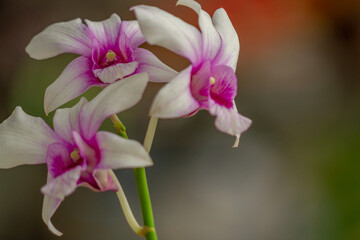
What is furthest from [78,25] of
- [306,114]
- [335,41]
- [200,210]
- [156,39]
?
[335,41]

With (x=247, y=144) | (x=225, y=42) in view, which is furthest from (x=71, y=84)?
(x=247, y=144)

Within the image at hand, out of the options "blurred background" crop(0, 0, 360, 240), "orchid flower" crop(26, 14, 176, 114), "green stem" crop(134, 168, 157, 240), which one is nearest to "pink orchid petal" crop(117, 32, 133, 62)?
"orchid flower" crop(26, 14, 176, 114)

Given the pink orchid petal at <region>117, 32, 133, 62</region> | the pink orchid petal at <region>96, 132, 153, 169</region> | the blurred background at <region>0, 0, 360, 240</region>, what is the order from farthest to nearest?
1. the blurred background at <region>0, 0, 360, 240</region>
2. the pink orchid petal at <region>117, 32, 133, 62</region>
3. the pink orchid petal at <region>96, 132, 153, 169</region>

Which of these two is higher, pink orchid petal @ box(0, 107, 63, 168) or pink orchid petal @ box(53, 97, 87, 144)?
pink orchid petal @ box(53, 97, 87, 144)

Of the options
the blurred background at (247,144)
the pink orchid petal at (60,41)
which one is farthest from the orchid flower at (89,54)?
the blurred background at (247,144)

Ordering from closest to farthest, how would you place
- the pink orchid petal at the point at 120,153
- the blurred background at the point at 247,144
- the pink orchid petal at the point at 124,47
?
the pink orchid petal at the point at 120,153 → the pink orchid petal at the point at 124,47 → the blurred background at the point at 247,144

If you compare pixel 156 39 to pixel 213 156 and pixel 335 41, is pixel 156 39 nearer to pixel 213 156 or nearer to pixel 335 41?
pixel 213 156

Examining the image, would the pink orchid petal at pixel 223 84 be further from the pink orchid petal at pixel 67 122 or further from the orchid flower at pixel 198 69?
the pink orchid petal at pixel 67 122

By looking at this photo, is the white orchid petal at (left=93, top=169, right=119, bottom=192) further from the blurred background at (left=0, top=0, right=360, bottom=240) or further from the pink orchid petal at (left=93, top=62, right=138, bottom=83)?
the blurred background at (left=0, top=0, right=360, bottom=240)
